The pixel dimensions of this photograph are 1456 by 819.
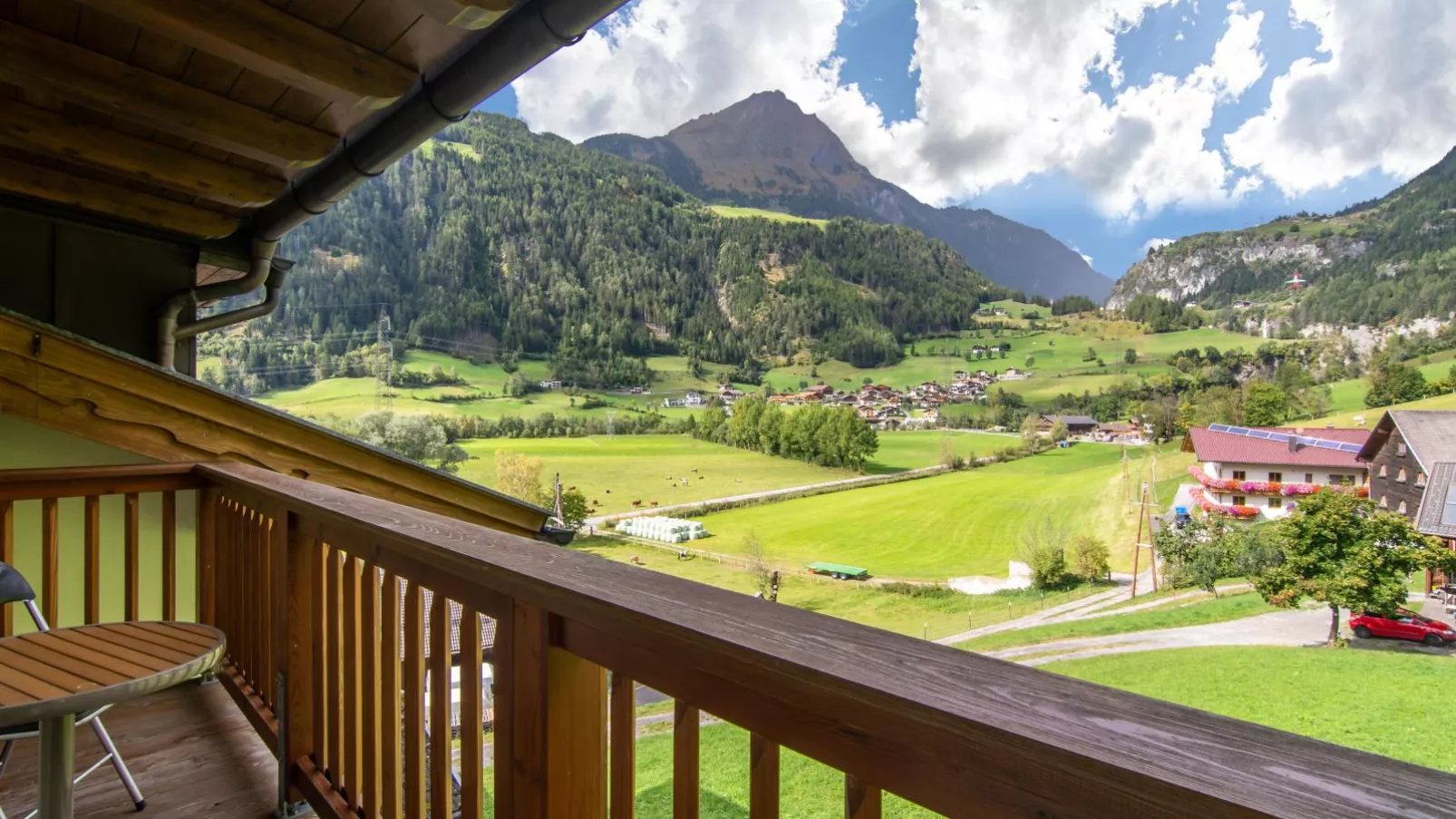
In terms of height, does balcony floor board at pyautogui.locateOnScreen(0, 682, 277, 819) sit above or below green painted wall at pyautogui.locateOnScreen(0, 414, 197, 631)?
below

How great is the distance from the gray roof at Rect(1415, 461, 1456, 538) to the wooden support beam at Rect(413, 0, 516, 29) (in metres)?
13.8

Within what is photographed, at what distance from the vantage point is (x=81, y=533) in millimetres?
2982

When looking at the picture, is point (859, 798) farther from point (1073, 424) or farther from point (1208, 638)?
point (1073, 424)

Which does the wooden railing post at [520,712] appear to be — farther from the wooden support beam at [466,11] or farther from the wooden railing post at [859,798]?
the wooden support beam at [466,11]

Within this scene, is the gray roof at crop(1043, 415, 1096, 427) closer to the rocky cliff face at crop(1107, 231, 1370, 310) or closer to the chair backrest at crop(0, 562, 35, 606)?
the rocky cliff face at crop(1107, 231, 1370, 310)

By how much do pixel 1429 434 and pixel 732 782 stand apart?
13.4 meters

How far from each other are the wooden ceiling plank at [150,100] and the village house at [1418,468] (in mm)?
14130

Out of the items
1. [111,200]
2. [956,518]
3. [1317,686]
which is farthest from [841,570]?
[111,200]

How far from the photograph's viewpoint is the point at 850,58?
199 ft

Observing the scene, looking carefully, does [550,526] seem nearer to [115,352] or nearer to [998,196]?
[115,352]

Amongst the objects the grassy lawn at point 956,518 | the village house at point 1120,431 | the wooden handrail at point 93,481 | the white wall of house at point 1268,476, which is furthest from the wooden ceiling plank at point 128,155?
the village house at point 1120,431

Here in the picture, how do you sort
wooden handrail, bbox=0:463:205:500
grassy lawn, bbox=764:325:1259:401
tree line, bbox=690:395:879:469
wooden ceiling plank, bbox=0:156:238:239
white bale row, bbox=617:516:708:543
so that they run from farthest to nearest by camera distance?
grassy lawn, bbox=764:325:1259:401, tree line, bbox=690:395:879:469, white bale row, bbox=617:516:708:543, wooden ceiling plank, bbox=0:156:238:239, wooden handrail, bbox=0:463:205:500

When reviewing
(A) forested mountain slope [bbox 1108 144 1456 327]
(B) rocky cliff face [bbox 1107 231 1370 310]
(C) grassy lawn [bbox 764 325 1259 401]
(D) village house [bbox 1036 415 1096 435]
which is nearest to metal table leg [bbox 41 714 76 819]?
(A) forested mountain slope [bbox 1108 144 1456 327]

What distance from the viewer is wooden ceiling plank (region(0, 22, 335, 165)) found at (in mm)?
1864
